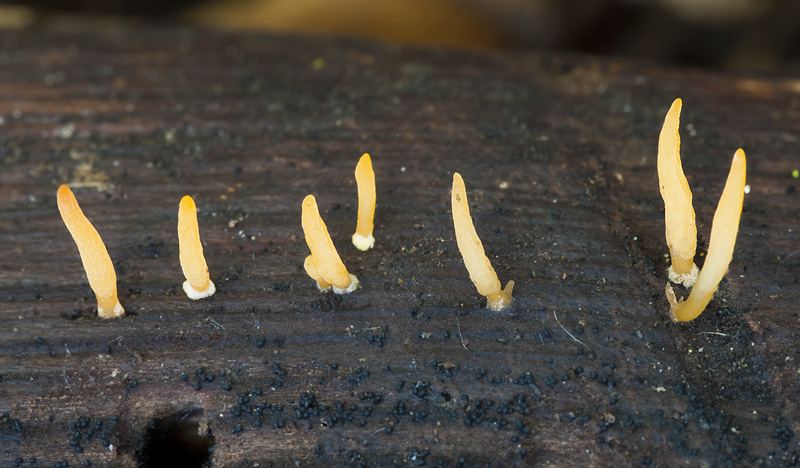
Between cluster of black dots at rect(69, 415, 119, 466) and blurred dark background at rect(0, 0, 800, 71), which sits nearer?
cluster of black dots at rect(69, 415, 119, 466)

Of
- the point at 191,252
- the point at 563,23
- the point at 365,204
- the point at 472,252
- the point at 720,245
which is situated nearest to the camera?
the point at 720,245

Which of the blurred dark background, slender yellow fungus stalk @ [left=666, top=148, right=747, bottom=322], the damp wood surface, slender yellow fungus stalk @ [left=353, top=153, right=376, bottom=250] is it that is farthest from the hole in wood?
the blurred dark background

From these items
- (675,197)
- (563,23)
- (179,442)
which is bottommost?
(179,442)

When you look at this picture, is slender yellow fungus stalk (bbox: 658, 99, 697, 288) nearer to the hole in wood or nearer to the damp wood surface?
the damp wood surface

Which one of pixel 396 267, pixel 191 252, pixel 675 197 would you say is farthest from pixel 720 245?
pixel 191 252

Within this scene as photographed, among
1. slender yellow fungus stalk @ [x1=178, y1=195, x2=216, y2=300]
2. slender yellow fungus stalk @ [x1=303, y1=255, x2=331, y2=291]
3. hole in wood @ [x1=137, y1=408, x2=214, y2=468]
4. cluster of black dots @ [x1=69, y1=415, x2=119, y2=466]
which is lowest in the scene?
hole in wood @ [x1=137, y1=408, x2=214, y2=468]

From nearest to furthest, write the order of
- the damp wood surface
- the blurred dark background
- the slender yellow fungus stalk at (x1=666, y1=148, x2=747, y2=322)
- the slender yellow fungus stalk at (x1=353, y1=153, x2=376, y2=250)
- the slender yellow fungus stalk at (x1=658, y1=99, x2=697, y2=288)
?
the slender yellow fungus stalk at (x1=666, y1=148, x2=747, y2=322) → the damp wood surface → the slender yellow fungus stalk at (x1=658, y1=99, x2=697, y2=288) → the slender yellow fungus stalk at (x1=353, y1=153, x2=376, y2=250) → the blurred dark background

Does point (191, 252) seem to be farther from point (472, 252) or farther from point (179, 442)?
point (472, 252)
